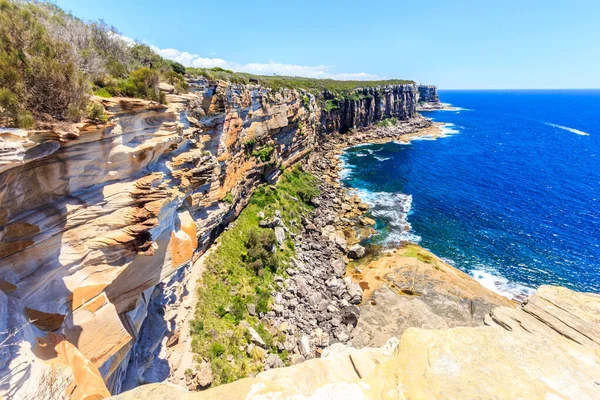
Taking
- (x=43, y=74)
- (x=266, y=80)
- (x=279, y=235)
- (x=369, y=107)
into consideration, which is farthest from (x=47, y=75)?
(x=369, y=107)

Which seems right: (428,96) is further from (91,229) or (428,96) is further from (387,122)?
(91,229)

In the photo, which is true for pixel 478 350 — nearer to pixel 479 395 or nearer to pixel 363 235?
pixel 479 395

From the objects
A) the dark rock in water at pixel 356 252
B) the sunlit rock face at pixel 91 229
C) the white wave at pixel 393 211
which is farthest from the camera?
the white wave at pixel 393 211

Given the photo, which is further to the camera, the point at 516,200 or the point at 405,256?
the point at 516,200

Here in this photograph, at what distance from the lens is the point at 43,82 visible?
999cm

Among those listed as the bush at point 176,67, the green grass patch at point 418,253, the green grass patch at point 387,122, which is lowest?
the green grass patch at point 418,253

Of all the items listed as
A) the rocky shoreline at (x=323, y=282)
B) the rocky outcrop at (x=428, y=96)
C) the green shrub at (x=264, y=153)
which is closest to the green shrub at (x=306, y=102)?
the rocky shoreline at (x=323, y=282)

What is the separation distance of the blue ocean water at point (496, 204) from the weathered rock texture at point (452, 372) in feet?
99.9

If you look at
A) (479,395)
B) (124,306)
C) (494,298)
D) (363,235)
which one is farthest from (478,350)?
(363,235)

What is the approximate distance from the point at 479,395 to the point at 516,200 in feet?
191

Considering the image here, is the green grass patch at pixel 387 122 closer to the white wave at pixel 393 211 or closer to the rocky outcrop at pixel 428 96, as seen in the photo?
the white wave at pixel 393 211

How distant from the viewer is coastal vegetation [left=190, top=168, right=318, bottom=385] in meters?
20.4

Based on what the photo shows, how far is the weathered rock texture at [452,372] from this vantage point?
710 centimetres

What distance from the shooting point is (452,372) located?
24.8 ft
